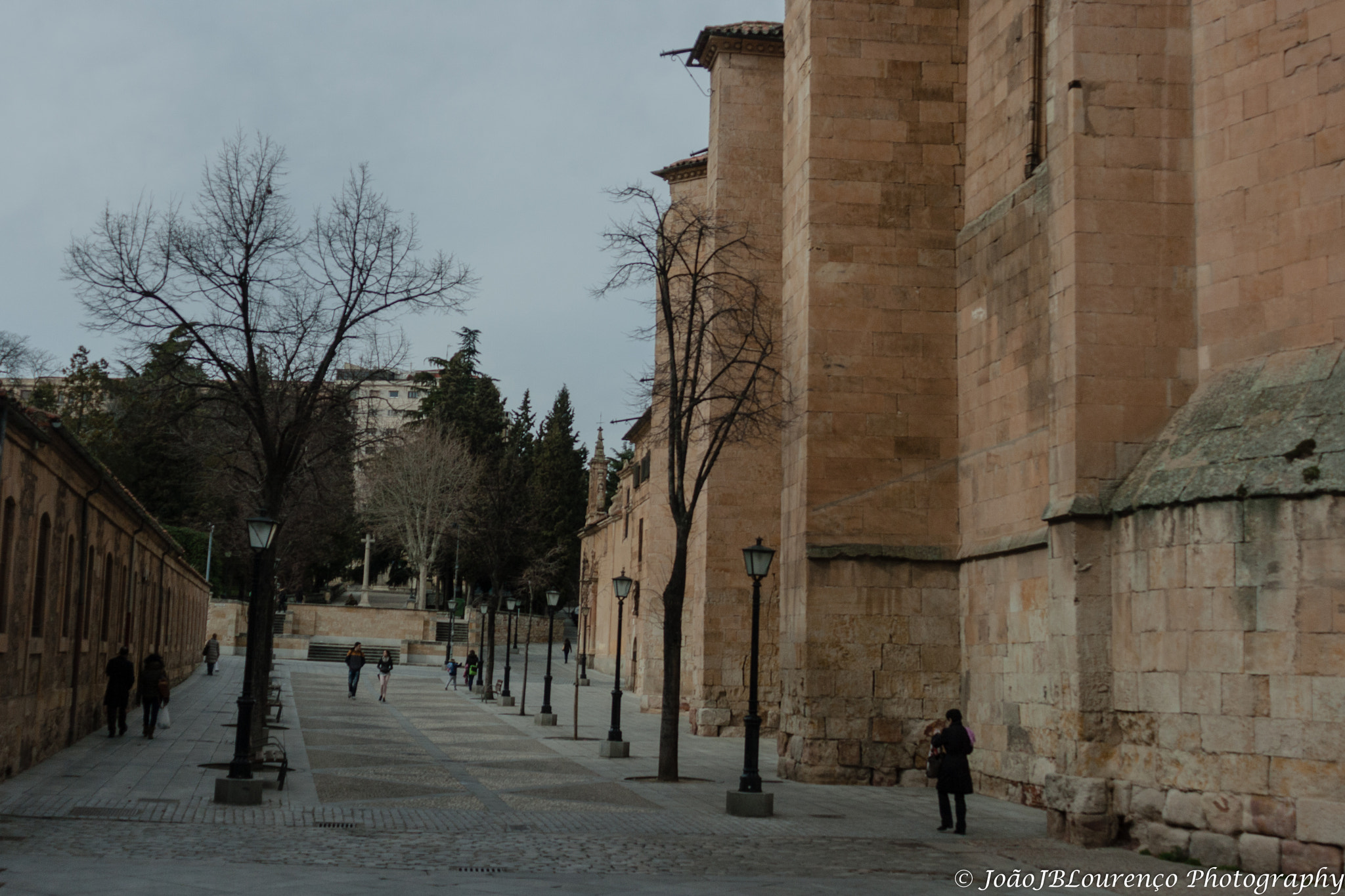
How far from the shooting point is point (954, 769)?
13578 mm

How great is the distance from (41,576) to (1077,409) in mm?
13101

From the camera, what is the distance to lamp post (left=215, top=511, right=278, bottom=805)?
45.6 feet

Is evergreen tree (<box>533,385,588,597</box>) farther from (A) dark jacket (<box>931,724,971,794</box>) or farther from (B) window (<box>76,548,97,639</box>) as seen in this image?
(A) dark jacket (<box>931,724,971,794</box>)

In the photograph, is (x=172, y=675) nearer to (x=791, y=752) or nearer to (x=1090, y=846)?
(x=791, y=752)

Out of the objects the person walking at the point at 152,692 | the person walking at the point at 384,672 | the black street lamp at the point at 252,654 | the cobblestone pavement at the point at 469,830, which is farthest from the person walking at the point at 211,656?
the black street lamp at the point at 252,654

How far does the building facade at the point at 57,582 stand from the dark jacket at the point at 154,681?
0.83 meters

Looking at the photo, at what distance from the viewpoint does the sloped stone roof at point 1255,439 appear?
11250mm

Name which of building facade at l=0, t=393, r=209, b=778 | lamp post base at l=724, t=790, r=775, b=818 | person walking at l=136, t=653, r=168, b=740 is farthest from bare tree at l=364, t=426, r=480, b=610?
lamp post base at l=724, t=790, r=775, b=818

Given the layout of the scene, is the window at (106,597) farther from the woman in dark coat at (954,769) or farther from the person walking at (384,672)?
the woman in dark coat at (954,769)

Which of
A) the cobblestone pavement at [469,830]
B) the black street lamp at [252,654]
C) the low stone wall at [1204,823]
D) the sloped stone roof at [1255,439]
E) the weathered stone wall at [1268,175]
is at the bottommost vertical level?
the cobblestone pavement at [469,830]

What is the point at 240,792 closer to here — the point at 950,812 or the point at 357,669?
the point at 950,812

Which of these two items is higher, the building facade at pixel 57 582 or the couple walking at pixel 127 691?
the building facade at pixel 57 582

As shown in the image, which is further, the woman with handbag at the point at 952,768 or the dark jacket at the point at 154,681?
the dark jacket at the point at 154,681

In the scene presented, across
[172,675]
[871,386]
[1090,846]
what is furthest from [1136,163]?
[172,675]
